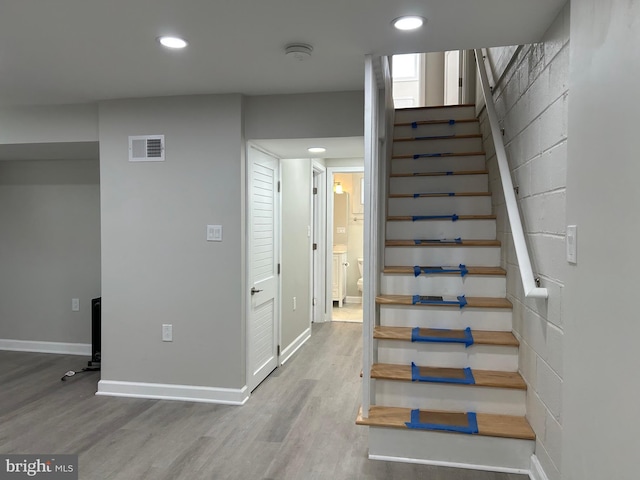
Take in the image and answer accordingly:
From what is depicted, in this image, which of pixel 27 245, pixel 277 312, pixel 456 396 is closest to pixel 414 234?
pixel 456 396

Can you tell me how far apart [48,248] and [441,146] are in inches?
154

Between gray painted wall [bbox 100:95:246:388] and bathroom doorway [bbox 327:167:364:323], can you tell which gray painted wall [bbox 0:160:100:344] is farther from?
bathroom doorway [bbox 327:167:364:323]

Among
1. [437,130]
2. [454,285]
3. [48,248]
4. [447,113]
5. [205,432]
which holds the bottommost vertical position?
[205,432]

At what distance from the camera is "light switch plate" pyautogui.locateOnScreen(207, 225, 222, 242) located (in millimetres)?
3260

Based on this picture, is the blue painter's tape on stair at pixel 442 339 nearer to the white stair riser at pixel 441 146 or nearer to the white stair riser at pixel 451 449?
the white stair riser at pixel 451 449

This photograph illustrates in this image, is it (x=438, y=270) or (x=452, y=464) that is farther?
(x=438, y=270)

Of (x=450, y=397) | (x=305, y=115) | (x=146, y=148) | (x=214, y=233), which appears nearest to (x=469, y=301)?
(x=450, y=397)

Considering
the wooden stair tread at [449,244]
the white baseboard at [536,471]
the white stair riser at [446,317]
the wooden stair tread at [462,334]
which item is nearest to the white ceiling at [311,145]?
the wooden stair tread at [449,244]

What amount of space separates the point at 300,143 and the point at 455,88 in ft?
8.97

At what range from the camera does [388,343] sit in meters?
2.65

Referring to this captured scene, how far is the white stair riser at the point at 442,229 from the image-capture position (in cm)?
317

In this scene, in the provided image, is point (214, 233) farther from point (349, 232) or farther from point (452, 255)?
point (349, 232)

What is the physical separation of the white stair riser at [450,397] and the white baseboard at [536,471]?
9.5 inches

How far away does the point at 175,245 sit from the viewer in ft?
10.9
